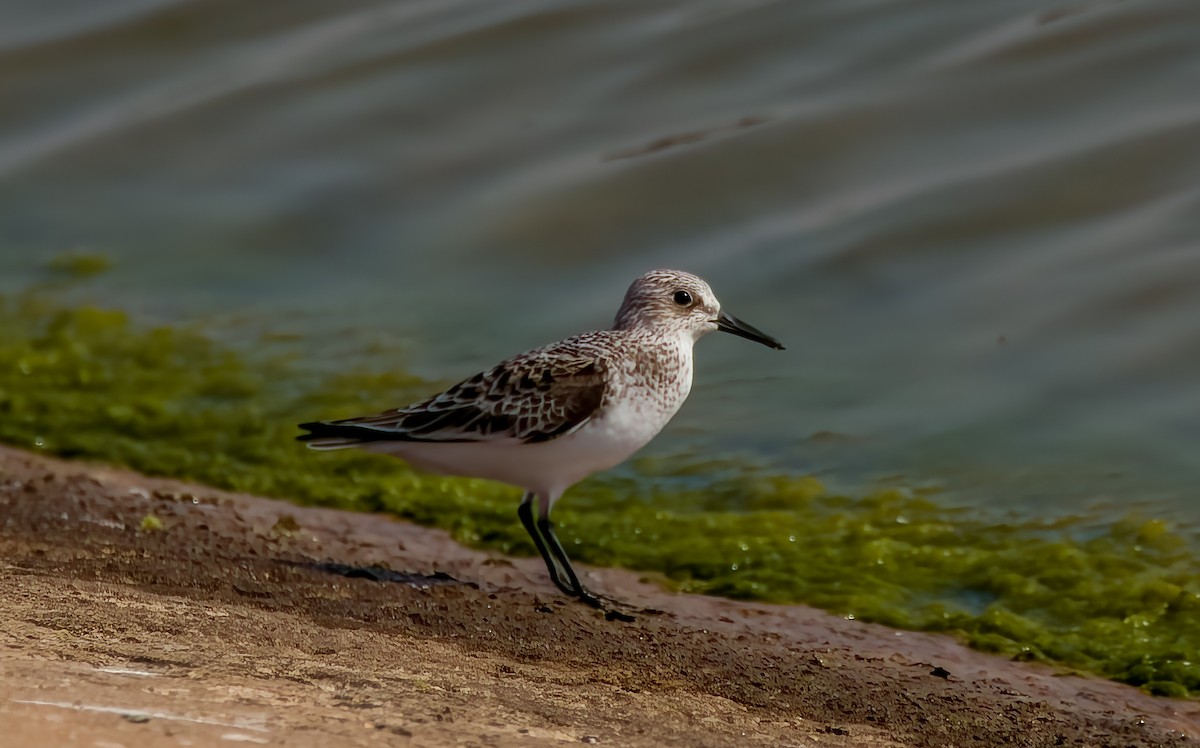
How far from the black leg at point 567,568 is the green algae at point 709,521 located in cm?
52

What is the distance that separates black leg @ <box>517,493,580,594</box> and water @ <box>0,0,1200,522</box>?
183 centimetres

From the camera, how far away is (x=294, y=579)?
5.57 meters

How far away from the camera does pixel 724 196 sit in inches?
405

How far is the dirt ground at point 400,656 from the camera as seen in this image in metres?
3.62

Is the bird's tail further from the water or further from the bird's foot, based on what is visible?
the water

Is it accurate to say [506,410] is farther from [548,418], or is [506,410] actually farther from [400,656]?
[400,656]

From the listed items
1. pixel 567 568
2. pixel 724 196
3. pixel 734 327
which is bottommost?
pixel 567 568

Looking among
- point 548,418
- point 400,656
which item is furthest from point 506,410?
point 400,656

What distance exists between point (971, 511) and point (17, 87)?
27.6 feet

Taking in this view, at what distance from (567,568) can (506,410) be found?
639 millimetres

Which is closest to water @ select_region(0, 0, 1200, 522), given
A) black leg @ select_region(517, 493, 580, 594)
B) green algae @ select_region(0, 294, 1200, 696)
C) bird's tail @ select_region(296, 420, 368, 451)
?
green algae @ select_region(0, 294, 1200, 696)

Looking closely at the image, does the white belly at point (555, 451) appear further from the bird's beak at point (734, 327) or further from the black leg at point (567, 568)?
the bird's beak at point (734, 327)

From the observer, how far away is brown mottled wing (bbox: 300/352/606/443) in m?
5.63

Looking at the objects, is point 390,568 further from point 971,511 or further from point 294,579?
point 971,511
